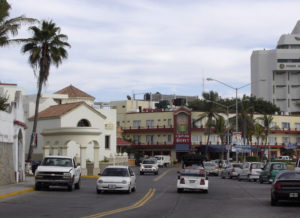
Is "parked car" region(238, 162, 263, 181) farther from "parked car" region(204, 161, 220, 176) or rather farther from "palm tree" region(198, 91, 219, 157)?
"palm tree" region(198, 91, 219, 157)

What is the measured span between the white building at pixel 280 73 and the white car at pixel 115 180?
116 meters

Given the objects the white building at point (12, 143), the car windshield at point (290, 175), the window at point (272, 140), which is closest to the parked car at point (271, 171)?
the car windshield at point (290, 175)

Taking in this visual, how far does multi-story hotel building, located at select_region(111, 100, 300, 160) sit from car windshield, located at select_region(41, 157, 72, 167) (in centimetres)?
7082

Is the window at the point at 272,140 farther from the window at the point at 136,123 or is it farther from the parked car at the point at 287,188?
the parked car at the point at 287,188

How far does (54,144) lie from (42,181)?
87.8ft

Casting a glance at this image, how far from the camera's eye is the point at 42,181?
29516 millimetres

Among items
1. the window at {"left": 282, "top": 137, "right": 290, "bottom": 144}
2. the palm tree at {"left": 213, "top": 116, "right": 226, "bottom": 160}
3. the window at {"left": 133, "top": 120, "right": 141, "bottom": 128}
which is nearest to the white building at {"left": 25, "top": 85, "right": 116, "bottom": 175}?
the window at {"left": 133, "top": 120, "right": 141, "bottom": 128}

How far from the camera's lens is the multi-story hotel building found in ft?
333

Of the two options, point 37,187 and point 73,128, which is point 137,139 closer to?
point 73,128

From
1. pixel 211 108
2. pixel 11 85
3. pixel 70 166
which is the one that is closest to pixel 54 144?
pixel 70 166

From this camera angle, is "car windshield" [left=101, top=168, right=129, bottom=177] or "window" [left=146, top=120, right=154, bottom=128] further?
"window" [left=146, top=120, right=154, bottom=128]

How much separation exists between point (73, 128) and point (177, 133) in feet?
160

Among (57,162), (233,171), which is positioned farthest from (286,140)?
(57,162)

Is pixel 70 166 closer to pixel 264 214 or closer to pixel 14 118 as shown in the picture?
pixel 14 118
